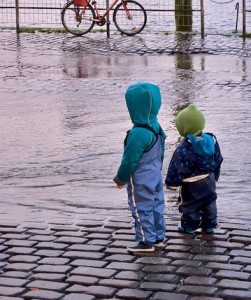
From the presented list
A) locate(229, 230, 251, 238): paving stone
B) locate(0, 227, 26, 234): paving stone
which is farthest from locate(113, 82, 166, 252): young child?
Result: locate(0, 227, 26, 234): paving stone

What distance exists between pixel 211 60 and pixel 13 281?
10806 mm

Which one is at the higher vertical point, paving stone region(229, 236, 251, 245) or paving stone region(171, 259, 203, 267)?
paving stone region(229, 236, 251, 245)

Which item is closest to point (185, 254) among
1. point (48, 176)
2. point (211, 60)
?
point (48, 176)

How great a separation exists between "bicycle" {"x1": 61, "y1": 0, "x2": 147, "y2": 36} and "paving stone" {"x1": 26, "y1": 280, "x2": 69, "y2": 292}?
1365 cm

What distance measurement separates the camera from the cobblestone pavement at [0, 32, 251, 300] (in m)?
6.52

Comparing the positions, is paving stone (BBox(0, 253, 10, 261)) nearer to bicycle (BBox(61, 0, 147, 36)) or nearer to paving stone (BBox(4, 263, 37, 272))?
paving stone (BBox(4, 263, 37, 272))

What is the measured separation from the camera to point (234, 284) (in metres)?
6.59

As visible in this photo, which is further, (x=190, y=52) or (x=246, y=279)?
(x=190, y=52)

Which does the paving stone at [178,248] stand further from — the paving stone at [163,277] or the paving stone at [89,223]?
the paving stone at [89,223]

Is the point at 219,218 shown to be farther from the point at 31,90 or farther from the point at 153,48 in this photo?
the point at 153,48

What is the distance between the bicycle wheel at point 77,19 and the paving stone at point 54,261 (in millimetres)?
13347

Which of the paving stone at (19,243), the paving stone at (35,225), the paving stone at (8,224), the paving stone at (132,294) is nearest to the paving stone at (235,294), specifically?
the paving stone at (132,294)

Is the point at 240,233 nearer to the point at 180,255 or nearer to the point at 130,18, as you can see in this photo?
the point at 180,255

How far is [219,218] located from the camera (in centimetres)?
821
